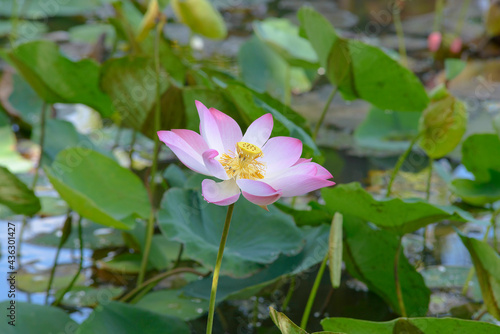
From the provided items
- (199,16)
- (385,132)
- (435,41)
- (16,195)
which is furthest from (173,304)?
(435,41)

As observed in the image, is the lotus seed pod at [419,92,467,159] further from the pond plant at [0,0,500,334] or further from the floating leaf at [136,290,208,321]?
the floating leaf at [136,290,208,321]

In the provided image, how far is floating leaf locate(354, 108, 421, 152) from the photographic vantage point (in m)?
1.62

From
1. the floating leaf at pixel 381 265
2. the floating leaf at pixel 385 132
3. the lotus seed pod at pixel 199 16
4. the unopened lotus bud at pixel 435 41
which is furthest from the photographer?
the unopened lotus bud at pixel 435 41

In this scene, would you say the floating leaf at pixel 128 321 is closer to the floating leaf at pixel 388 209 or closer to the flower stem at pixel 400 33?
the floating leaf at pixel 388 209

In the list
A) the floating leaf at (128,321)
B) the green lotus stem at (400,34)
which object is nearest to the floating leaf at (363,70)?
the floating leaf at (128,321)

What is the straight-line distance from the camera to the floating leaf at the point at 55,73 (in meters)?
1.00

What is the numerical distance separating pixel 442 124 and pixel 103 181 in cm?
57

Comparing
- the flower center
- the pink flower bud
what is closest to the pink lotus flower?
the flower center

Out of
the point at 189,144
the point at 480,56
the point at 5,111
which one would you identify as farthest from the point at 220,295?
the point at 480,56

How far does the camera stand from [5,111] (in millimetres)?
1689

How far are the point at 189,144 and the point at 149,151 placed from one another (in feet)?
3.64

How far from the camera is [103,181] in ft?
3.00

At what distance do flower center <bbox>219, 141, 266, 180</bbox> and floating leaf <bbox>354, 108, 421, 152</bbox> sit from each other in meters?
1.14

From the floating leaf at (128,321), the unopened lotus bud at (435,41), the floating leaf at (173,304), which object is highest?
the floating leaf at (128,321)
